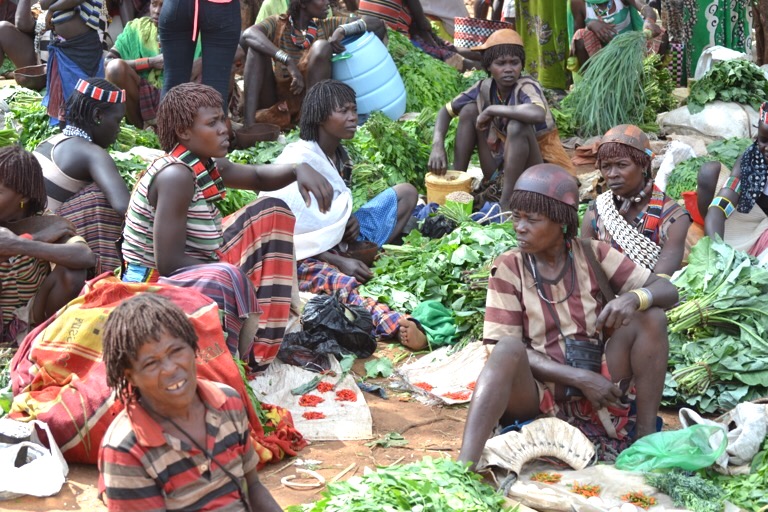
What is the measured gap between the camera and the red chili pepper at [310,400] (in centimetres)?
471

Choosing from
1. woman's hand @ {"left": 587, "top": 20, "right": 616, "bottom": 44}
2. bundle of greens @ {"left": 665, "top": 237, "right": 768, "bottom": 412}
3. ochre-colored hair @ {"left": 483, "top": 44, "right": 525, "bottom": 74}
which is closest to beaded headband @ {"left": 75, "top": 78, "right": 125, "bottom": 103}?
ochre-colored hair @ {"left": 483, "top": 44, "right": 525, "bottom": 74}

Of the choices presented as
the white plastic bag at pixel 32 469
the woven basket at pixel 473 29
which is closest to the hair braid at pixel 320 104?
the white plastic bag at pixel 32 469

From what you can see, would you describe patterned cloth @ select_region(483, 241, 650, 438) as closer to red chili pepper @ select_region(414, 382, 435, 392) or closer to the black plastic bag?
red chili pepper @ select_region(414, 382, 435, 392)

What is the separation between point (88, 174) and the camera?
17.9 feet

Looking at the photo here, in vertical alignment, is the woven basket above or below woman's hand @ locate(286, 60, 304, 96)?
below

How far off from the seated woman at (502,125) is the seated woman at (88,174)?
8.13 feet

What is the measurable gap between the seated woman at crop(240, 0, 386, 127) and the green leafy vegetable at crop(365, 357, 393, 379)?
10.9 feet

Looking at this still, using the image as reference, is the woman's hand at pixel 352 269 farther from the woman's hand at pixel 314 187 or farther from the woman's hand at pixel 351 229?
the woman's hand at pixel 314 187

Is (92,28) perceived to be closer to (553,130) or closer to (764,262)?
(553,130)

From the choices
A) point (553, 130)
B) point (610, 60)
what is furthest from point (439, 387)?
point (610, 60)

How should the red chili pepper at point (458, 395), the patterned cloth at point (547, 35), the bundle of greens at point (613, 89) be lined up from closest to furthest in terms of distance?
the red chili pepper at point (458, 395) → the bundle of greens at point (613, 89) → the patterned cloth at point (547, 35)

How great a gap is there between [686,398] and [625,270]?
993 mm

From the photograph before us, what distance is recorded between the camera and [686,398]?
4789mm

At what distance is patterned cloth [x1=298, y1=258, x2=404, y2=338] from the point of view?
18.7 feet
